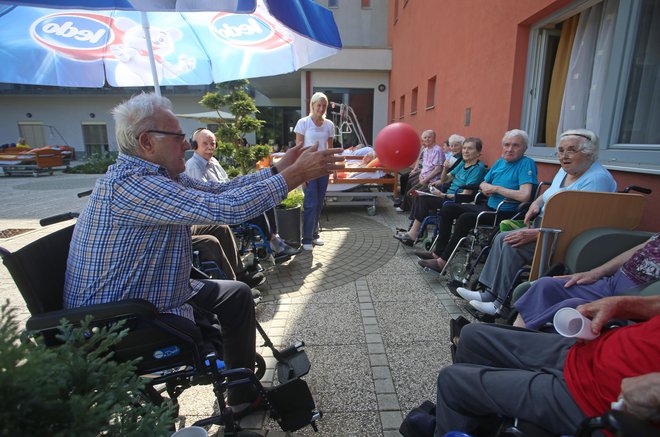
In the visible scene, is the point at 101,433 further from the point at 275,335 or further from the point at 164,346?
the point at 275,335

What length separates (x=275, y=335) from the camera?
281 cm

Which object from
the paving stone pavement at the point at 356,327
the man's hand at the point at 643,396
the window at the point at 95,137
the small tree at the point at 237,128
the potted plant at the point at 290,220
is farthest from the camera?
the window at the point at 95,137

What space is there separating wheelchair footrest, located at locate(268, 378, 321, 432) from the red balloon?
399 cm

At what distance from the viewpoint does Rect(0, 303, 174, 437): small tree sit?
67 cm

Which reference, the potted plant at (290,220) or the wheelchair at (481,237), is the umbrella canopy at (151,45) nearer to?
the potted plant at (290,220)

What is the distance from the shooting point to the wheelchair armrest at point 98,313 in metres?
1.40

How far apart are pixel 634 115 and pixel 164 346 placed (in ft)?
12.5

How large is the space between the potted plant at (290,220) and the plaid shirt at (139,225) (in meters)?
2.86

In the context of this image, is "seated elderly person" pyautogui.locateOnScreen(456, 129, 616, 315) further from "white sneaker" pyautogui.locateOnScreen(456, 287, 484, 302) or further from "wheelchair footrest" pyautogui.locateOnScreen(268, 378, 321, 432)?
"wheelchair footrest" pyautogui.locateOnScreen(268, 378, 321, 432)

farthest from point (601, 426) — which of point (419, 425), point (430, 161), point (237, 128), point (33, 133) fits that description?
point (33, 133)

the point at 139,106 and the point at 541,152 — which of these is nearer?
the point at 139,106

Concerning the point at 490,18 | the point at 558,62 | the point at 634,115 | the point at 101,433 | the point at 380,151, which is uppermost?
the point at 490,18

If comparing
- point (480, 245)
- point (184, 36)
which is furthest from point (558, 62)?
point (184, 36)

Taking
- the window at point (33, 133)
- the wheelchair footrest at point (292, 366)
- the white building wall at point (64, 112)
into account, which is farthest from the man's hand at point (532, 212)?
the window at point (33, 133)
